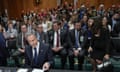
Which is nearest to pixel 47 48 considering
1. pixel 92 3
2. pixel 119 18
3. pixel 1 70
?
pixel 1 70

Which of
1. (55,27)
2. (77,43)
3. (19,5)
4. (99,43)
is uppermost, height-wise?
(19,5)

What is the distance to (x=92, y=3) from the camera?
19625 mm

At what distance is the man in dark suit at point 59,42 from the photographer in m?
7.09

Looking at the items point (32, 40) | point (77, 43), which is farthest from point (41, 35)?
point (32, 40)

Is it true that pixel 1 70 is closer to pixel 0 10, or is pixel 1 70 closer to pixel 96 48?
pixel 96 48

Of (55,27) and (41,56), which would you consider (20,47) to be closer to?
(55,27)

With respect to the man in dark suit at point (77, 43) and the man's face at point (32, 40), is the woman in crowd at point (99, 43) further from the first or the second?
the man's face at point (32, 40)

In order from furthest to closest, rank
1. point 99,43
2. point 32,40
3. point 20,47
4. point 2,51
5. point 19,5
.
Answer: point 19,5
point 20,47
point 2,51
point 99,43
point 32,40

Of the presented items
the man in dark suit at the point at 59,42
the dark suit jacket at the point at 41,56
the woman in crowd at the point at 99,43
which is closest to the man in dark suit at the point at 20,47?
the man in dark suit at the point at 59,42

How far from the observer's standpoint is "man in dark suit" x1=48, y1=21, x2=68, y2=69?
7090 millimetres

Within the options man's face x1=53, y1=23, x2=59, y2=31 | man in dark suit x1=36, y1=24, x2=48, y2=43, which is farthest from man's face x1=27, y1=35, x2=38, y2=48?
man in dark suit x1=36, y1=24, x2=48, y2=43

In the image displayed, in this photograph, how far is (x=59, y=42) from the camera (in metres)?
7.17

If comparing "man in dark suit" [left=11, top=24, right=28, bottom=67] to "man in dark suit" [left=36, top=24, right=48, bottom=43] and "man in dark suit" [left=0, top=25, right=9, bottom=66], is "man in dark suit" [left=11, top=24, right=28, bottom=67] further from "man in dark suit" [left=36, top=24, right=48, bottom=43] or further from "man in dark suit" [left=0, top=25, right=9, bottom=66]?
"man in dark suit" [left=0, top=25, right=9, bottom=66]

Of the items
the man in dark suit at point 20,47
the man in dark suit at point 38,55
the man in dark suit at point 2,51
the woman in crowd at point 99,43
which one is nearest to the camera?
the man in dark suit at point 38,55
